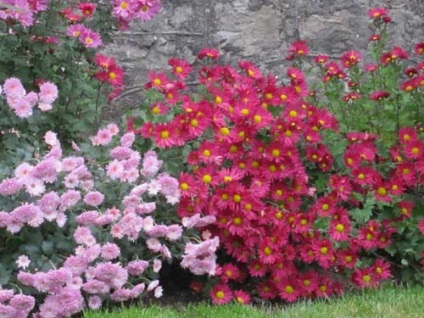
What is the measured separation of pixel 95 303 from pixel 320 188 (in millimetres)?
1279

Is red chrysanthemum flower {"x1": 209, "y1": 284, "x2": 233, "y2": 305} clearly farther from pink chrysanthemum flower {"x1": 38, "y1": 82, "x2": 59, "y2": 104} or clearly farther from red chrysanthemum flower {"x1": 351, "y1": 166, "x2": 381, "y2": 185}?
pink chrysanthemum flower {"x1": 38, "y1": 82, "x2": 59, "y2": 104}

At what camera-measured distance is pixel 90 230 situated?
12.1ft

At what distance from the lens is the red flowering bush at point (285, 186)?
401cm

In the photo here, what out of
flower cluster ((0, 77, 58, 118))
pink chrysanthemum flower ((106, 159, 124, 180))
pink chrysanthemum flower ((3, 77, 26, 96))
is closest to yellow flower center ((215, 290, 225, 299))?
pink chrysanthemum flower ((106, 159, 124, 180))

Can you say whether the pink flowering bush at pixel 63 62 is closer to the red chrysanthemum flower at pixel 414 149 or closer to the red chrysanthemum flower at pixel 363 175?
the red chrysanthemum flower at pixel 363 175

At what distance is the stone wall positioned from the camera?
18.3ft

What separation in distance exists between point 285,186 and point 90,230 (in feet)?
3.23

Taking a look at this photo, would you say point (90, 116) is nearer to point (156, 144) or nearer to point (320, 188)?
point (156, 144)

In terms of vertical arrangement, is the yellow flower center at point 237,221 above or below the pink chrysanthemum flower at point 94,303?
above

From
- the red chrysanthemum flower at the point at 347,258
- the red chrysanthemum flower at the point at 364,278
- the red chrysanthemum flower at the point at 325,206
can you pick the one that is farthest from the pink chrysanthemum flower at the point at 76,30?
the red chrysanthemum flower at the point at 364,278

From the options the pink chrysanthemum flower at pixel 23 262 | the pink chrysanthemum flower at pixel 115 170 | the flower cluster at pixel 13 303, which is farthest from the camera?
the pink chrysanthemum flower at pixel 115 170

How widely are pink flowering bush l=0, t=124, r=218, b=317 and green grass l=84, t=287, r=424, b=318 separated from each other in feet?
0.49

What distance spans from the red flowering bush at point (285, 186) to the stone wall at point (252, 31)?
1.17m

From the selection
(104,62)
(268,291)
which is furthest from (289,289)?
(104,62)
